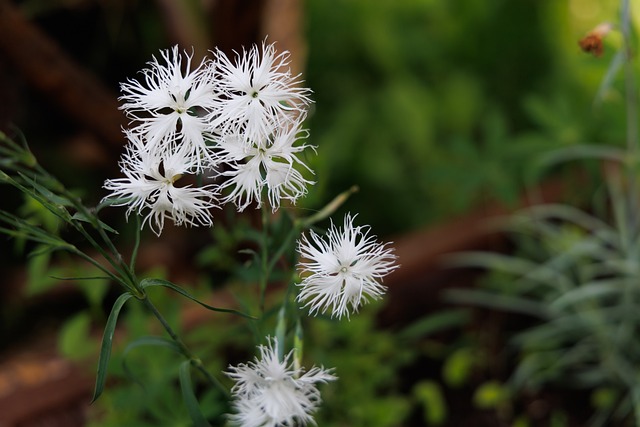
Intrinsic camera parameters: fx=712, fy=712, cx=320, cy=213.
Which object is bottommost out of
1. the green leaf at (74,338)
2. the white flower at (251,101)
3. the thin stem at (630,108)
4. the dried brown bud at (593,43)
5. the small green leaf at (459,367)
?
the white flower at (251,101)

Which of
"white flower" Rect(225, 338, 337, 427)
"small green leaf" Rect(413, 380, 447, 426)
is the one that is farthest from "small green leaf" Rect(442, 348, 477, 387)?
"white flower" Rect(225, 338, 337, 427)

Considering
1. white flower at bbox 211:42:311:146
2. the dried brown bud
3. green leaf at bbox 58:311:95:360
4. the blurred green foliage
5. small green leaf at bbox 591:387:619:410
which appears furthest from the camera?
the blurred green foliage

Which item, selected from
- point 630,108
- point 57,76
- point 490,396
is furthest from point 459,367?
point 57,76

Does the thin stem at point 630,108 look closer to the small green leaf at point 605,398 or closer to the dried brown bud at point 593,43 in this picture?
the dried brown bud at point 593,43

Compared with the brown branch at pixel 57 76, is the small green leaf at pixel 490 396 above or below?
below

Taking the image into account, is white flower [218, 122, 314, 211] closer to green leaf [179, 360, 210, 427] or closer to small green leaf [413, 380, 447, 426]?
green leaf [179, 360, 210, 427]

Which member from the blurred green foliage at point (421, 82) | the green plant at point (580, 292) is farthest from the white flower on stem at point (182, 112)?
the blurred green foliage at point (421, 82)

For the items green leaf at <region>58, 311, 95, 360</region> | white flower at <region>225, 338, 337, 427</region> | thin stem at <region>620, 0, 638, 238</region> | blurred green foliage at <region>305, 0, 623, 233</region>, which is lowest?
white flower at <region>225, 338, 337, 427</region>

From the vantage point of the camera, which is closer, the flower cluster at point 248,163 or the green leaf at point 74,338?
the flower cluster at point 248,163

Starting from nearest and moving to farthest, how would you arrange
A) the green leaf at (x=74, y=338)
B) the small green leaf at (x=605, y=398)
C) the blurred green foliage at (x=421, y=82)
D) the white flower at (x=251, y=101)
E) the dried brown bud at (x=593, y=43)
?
1. the white flower at (x=251, y=101)
2. the dried brown bud at (x=593, y=43)
3. the green leaf at (x=74, y=338)
4. the small green leaf at (x=605, y=398)
5. the blurred green foliage at (x=421, y=82)
